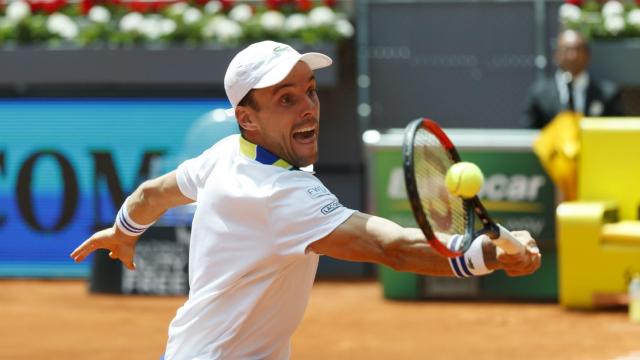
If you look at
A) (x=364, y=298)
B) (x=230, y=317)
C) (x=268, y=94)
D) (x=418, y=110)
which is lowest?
(x=364, y=298)

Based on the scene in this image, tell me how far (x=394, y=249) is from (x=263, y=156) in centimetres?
51

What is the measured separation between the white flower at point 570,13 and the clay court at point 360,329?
2739mm

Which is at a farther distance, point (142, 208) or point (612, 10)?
point (612, 10)

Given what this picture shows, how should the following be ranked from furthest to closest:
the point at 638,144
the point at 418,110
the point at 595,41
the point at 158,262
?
1. the point at 418,110
2. the point at 595,41
3. the point at 158,262
4. the point at 638,144

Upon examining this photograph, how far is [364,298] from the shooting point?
406 inches

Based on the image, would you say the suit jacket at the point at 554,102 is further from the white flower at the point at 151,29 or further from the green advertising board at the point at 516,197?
the white flower at the point at 151,29

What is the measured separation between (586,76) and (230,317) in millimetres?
7265

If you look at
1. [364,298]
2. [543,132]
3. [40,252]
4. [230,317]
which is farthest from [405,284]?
[230,317]

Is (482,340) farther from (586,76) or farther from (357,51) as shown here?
(357,51)

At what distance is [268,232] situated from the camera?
362cm

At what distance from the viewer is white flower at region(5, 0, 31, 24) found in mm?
11961

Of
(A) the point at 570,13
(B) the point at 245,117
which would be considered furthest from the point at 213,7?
(B) the point at 245,117

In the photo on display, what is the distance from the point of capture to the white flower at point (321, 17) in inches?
458

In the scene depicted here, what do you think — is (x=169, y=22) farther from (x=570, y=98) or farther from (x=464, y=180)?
(x=464, y=180)
